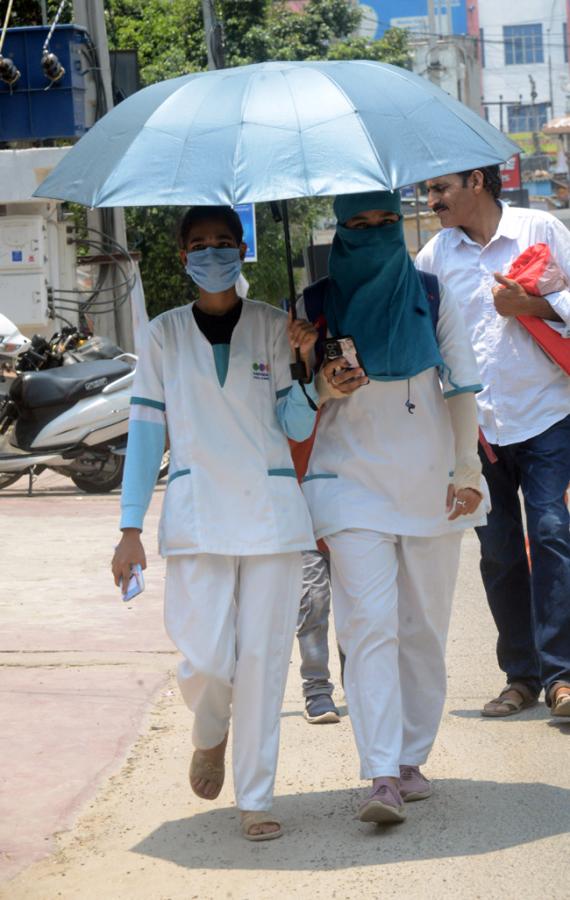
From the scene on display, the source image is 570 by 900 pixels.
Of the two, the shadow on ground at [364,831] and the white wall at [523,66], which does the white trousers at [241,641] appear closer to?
the shadow on ground at [364,831]

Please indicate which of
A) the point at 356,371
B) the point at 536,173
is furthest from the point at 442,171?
the point at 536,173

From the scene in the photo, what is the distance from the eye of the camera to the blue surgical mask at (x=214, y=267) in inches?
176

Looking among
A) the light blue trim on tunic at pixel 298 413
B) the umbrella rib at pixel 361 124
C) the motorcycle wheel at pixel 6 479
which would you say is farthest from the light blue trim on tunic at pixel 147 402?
the motorcycle wheel at pixel 6 479

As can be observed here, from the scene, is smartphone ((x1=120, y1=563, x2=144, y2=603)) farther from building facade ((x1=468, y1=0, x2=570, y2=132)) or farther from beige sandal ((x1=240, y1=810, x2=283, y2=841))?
building facade ((x1=468, y1=0, x2=570, y2=132))

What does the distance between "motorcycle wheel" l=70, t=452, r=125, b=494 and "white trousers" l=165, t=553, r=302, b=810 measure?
346 inches

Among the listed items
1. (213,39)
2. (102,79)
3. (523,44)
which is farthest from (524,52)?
(102,79)

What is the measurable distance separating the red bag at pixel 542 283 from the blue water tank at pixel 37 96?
13.2 meters

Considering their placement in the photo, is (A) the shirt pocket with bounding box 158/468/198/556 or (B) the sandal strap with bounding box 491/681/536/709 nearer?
(A) the shirt pocket with bounding box 158/468/198/556

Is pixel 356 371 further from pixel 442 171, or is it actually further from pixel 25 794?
pixel 25 794

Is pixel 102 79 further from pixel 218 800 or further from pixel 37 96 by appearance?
pixel 218 800

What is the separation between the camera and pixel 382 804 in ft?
14.5

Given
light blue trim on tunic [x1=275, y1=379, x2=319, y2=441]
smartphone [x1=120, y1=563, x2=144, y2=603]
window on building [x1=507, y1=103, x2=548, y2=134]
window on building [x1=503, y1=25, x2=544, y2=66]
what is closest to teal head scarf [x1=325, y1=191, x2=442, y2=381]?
light blue trim on tunic [x1=275, y1=379, x2=319, y2=441]

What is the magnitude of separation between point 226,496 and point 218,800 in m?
1.13

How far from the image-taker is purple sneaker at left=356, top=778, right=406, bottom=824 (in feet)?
14.5
